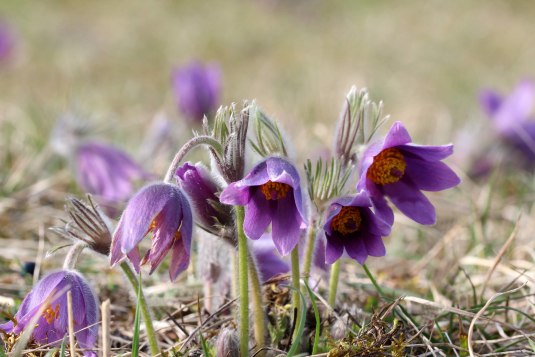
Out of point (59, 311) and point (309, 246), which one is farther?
point (309, 246)

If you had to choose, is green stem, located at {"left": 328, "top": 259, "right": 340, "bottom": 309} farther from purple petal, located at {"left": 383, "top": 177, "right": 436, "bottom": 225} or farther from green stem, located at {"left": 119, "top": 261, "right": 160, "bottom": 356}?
green stem, located at {"left": 119, "top": 261, "right": 160, "bottom": 356}

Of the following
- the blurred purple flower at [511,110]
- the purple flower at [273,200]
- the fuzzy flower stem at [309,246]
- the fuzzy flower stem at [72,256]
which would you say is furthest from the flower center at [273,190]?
the blurred purple flower at [511,110]

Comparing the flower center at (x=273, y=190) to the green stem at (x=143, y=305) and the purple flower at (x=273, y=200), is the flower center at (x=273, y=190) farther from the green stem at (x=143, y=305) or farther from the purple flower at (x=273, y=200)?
the green stem at (x=143, y=305)

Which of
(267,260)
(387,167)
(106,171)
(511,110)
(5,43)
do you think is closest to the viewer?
(387,167)

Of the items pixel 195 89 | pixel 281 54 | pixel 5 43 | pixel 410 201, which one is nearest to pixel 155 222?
pixel 410 201

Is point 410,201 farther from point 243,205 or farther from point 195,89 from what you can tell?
point 195,89

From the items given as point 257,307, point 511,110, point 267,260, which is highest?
point 511,110
